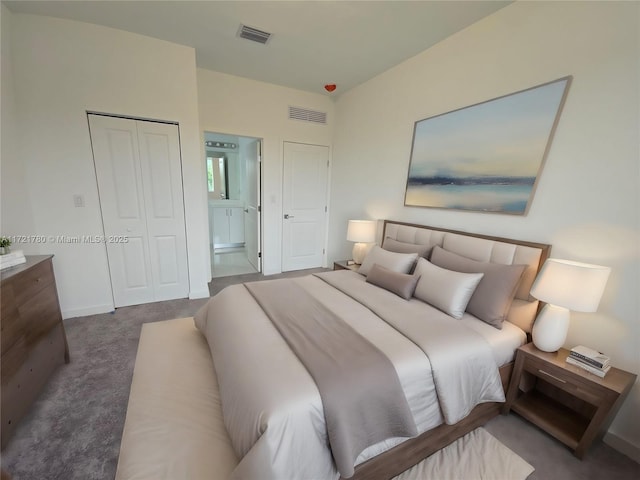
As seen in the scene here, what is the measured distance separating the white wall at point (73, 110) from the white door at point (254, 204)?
110cm

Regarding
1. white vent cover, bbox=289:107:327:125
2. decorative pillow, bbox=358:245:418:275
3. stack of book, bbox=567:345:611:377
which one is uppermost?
white vent cover, bbox=289:107:327:125

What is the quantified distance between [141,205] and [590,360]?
384 centimetres

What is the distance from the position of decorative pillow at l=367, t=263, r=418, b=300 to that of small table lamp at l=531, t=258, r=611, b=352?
0.74m

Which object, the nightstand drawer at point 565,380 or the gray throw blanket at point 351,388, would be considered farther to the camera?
the nightstand drawer at point 565,380

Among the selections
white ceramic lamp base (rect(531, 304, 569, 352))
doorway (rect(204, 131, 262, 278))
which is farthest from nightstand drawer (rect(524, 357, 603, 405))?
doorway (rect(204, 131, 262, 278))

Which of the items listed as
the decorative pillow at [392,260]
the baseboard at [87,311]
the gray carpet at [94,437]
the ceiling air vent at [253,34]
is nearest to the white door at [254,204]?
the ceiling air vent at [253,34]

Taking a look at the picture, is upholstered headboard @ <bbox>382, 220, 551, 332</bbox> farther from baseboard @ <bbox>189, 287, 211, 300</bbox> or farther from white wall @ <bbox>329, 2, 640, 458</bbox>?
baseboard @ <bbox>189, 287, 211, 300</bbox>

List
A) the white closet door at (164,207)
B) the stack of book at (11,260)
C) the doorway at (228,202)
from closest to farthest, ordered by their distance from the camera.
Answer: the stack of book at (11,260), the white closet door at (164,207), the doorway at (228,202)

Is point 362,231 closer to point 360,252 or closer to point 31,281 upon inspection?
point 360,252

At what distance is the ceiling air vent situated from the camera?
2.37 meters

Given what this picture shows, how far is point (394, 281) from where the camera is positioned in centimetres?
209

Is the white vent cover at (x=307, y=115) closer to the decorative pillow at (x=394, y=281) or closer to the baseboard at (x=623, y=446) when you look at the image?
the decorative pillow at (x=394, y=281)

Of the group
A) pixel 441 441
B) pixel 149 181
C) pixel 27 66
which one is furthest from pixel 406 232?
pixel 27 66

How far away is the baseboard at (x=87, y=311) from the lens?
2.65 metres
